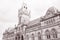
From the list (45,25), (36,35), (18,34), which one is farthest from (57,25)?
(18,34)

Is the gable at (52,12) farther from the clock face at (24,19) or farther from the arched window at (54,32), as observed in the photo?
the clock face at (24,19)

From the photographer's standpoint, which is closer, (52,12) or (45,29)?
(52,12)

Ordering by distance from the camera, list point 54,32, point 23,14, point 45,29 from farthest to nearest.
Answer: point 23,14 → point 45,29 → point 54,32

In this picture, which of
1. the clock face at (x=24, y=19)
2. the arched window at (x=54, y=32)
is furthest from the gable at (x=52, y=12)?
the clock face at (x=24, y=19)

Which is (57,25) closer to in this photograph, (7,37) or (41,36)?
(41,36)

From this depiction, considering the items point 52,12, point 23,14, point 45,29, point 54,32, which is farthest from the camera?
point 23,14

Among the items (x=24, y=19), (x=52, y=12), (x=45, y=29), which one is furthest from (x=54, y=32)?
(x=24, y=19)

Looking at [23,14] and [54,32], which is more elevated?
[23,14]

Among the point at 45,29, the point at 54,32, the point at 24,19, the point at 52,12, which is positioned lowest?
the point at 54,32

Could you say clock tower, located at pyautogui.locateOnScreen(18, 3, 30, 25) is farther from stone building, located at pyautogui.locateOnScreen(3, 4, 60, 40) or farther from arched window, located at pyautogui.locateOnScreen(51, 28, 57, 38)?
arched window, located at pyautogui.locateOnScreen(51, 28, 57, 38)

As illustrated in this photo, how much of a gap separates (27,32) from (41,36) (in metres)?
7.77

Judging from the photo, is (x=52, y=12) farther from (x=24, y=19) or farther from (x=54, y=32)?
(x=24, y=19)

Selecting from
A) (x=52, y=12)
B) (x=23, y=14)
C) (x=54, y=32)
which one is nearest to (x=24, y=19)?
(x=23, y=14)

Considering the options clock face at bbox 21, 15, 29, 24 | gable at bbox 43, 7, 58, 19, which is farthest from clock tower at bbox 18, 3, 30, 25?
gable at bbox 43, 7, 58, 19
